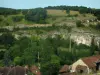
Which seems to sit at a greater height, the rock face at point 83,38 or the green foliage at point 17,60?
the rock face at point 83,38

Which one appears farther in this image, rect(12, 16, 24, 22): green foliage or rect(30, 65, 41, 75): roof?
rect(12, 16, 24, 22): green foliage

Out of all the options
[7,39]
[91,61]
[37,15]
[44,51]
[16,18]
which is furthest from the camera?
[16,18]

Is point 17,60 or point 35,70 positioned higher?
point 35,70

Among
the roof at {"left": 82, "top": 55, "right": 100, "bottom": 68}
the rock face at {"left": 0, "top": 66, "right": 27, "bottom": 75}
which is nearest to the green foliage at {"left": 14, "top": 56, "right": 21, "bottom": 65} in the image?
the roof at {"left": 82, "top": 55, "right": 100, "bottom": 68}

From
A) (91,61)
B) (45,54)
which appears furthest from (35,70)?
(45,54)

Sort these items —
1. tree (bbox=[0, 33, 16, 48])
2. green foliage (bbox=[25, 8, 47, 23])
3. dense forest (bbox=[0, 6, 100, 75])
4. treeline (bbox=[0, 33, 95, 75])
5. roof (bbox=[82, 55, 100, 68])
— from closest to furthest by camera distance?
roof (bbox=[82, 55, 100, 68]), treeline (bbox=[0, 33, 95, 75]), dense forest (bbox=[0, 6, 100, 75]), tree (bbox=[0, 33, 16, 48]), green foliage (bbox=[25, 8, 47, 23])

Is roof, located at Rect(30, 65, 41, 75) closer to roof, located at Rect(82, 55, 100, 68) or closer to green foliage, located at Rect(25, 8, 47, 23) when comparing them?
roof, located at Rect(82, 55, 100, 68)

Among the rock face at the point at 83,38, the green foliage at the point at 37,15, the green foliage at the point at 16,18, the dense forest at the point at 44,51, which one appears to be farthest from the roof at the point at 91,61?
the green foliage at the point at 16,18

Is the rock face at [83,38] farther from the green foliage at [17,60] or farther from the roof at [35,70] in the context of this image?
the roof at [35,70]

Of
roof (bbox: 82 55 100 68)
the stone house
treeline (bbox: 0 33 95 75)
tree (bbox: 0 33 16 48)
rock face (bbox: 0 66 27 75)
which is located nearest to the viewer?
rock face (bbox: 0 66 27 75)

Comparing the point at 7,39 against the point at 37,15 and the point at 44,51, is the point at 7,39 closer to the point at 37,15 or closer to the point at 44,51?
the point at 44,51

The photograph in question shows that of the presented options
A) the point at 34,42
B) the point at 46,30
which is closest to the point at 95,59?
the point at 34,42

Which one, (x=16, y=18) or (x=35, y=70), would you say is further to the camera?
(x=16, y=18)
